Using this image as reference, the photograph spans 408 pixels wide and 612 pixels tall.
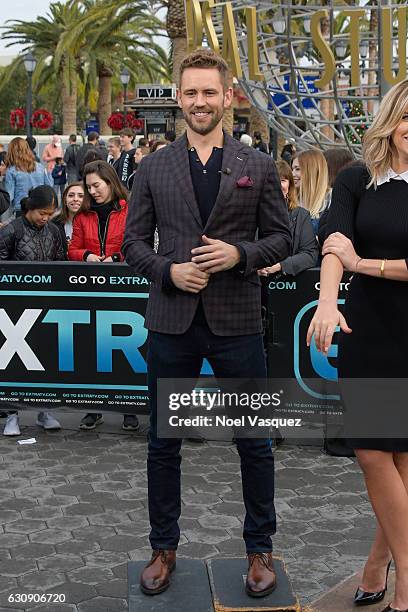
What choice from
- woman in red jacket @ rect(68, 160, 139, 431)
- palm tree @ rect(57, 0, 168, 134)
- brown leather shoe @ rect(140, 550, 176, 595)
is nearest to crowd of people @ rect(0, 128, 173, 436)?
woman in red jacket @ rect(68, 160, 139, 431)

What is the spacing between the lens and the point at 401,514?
3.35m

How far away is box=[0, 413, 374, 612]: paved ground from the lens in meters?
3.98

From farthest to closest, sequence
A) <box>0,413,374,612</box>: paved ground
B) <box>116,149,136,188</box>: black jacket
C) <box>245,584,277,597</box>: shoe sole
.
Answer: <box>116,149,136,188</box>: black jacket
<box>0,413,374,612</box>: paved ground
<box>245,584,277,597</box>: shoe sole

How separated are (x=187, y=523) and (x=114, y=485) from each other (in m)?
0.74

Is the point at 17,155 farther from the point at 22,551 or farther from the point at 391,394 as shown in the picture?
Result: the point at 391,394

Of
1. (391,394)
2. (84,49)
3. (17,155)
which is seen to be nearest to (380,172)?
(391,394)

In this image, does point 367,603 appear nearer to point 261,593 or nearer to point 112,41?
point 261,593

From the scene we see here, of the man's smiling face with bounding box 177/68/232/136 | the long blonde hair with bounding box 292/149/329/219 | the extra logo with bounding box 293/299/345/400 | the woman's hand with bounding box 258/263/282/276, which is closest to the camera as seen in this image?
the man's smiling face with bounding box 177/68/232/136

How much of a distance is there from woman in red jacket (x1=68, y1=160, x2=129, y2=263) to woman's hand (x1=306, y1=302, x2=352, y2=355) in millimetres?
3544

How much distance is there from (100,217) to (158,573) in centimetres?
351

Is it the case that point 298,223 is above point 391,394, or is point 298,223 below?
above

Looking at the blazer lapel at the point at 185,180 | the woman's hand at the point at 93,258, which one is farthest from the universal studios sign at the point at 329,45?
the blazer lapel at the point at 185,180

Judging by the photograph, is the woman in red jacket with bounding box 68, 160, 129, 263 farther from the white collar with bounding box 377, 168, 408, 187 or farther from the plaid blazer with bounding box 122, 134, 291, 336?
the white collar with bounding box 377, 168, 408, 187

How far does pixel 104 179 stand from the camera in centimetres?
654
